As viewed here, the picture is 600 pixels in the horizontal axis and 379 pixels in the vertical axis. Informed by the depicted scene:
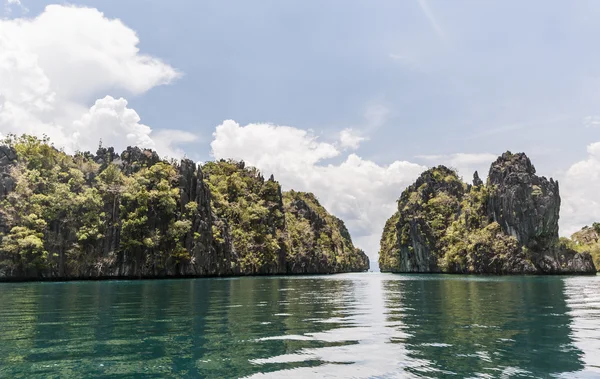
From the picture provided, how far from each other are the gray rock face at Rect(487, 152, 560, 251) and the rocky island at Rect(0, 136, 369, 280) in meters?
81.6

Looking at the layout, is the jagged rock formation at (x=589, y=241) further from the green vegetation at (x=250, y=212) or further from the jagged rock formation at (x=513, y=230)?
the green vegetation at (x=250, y=212)

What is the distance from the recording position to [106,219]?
98188 millimetres

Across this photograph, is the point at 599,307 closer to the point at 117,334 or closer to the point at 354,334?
the point at 354,334

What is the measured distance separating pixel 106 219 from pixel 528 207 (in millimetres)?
120444

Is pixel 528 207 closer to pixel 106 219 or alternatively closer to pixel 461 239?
pixel 461 239

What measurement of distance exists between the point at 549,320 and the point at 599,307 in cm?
→ 999

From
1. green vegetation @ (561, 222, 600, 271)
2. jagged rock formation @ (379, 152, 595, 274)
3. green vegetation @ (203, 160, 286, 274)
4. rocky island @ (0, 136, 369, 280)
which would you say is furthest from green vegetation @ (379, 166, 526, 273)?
rocky island @ (0, 136, 369, 280)

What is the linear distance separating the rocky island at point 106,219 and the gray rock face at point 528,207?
268ft

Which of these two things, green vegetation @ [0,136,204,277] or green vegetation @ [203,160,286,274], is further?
green vegetation @ [203,160,286,274]

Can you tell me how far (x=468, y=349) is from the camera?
1490 centimetres

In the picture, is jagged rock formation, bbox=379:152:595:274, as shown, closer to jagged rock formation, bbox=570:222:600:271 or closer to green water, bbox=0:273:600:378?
jagged rock formation, bbox=570:222:600:271

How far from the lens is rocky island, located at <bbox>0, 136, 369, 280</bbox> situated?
8646cm

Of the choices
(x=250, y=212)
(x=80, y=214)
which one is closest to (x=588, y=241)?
(x=250, y=212)

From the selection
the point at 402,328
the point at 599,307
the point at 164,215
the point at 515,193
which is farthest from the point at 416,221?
the point at 402,328
